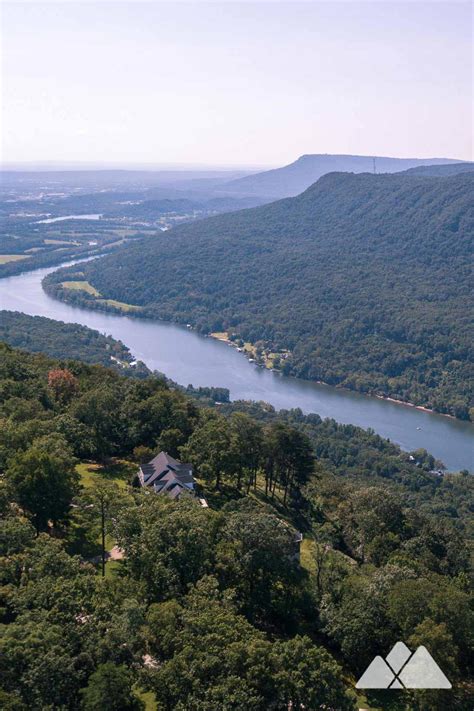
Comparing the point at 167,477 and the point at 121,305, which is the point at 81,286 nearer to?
the point at 121,305

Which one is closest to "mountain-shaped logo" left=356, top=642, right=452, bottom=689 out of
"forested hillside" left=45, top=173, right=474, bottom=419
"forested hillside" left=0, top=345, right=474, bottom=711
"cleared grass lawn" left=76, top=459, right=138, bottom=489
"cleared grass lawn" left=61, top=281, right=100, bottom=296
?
"forested hillside" left=0, top=345, right=474, bottom=711

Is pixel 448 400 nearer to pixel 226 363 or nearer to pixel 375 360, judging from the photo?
pixel 375 360

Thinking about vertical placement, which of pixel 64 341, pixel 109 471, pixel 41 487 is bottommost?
pixel 64 341

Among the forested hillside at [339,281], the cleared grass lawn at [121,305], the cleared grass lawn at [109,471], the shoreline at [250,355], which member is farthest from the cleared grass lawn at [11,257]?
the cleared grass lawn at [109,471]

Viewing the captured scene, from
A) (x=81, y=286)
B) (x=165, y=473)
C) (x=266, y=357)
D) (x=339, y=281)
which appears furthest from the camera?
(x=81, y=286)

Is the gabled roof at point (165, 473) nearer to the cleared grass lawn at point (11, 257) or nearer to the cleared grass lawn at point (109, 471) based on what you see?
the cleared grass lawn at point (109, 471)

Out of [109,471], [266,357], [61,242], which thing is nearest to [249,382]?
[266,357]
